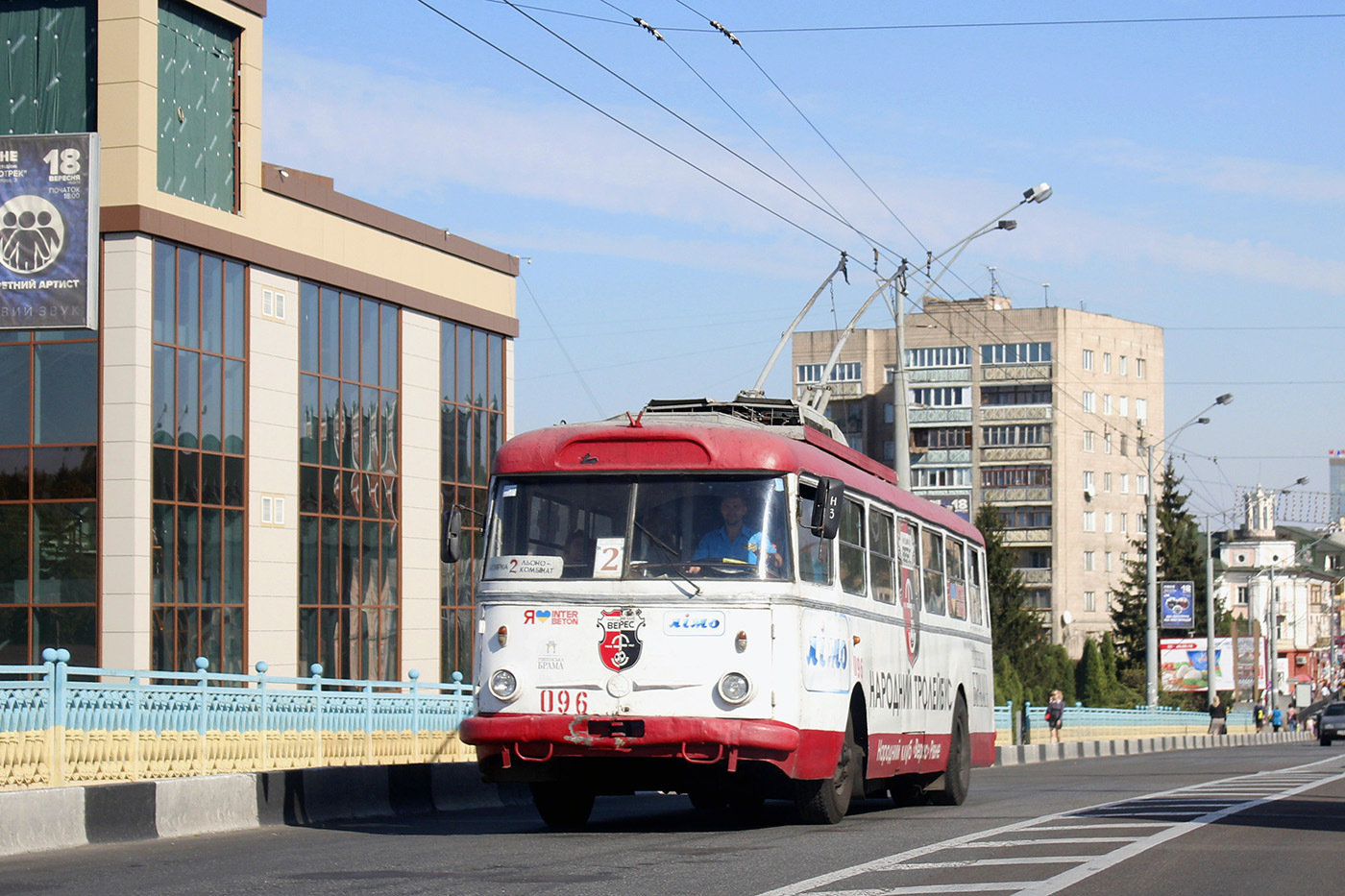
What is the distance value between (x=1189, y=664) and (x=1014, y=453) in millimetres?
29446

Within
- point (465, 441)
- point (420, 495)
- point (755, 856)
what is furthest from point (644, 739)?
point (465, 441)

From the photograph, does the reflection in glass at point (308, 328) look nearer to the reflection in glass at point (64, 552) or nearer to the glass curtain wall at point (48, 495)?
the glass curtain wall at point (48, 495)

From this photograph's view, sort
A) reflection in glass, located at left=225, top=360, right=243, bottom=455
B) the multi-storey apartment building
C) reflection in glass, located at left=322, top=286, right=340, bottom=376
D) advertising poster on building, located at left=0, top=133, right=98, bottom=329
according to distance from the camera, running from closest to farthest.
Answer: advertising poster on building, located at left=0, top=133, right=98, bottom=329 < reflection in glass, located at left=225, top=360, right=243, bottom=455 < reflection in glass, located at left=322, top=286, right=340, bottom=376 < the multi-storey apartment building

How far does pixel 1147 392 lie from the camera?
380 feet

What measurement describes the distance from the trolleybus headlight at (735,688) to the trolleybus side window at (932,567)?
4630 mm

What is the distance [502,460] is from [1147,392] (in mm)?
108239

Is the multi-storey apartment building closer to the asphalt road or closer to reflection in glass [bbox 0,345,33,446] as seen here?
reflection in glass [bbox 0,345,33,446]

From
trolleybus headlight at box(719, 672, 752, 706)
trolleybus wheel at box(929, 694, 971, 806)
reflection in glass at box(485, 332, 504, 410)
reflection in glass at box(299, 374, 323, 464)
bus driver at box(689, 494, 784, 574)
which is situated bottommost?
trolleybus wheel at box(929, 694, 971, 806)

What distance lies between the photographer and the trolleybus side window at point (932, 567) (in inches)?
628

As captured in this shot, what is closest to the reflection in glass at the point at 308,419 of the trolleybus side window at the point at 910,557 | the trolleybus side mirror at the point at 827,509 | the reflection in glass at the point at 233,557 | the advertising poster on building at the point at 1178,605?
the reflection in glass at the point at 233,557

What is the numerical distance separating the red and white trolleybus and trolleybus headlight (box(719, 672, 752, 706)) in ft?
0.04

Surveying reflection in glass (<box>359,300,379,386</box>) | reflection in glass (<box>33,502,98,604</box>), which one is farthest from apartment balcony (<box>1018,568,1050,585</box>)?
reflection in glass (<box>33,502,98,604</box>)

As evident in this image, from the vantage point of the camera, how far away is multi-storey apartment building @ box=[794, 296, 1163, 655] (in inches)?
4331

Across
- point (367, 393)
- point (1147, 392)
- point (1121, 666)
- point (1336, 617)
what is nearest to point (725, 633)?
point (367, 393)
